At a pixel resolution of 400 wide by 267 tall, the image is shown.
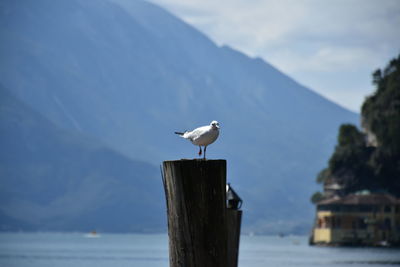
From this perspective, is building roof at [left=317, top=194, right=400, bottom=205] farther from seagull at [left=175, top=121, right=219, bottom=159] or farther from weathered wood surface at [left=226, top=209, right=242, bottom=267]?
seagull at [left=175, top=121, right=219, bottom=159]

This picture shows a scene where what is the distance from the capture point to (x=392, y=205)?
519 ft

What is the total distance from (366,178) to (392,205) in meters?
5.55

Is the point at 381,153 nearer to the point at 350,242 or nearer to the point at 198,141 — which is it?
the point at 350,242

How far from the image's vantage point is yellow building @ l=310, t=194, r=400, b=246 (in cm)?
15838

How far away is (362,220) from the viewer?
161125 millimetres

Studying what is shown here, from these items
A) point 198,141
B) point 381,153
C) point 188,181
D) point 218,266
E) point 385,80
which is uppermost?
point 385,80

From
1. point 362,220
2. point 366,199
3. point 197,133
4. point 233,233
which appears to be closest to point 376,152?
point 366,199

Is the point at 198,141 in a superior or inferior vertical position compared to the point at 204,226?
superior

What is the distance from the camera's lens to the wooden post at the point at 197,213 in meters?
12.1

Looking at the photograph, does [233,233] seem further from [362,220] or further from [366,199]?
[362,220]

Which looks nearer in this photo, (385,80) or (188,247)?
(188,247)

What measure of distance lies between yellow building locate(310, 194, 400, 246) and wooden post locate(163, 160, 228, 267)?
14716cm

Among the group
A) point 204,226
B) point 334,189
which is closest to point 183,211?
point 204,226

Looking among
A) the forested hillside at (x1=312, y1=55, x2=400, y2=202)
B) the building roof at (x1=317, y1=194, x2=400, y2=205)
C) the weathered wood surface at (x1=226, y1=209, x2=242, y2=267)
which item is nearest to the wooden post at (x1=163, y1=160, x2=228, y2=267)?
the weathered wood surface at (x1=226, y1=209, x2=242, y2=267)
